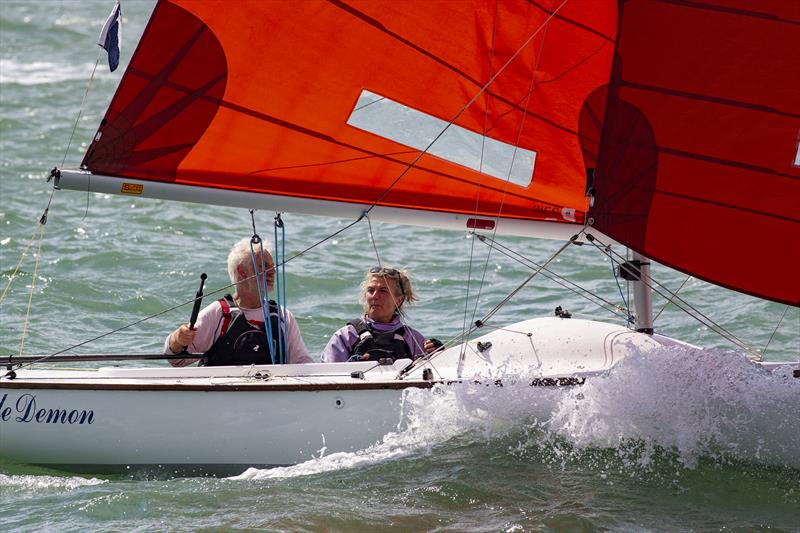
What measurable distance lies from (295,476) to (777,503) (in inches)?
67.6

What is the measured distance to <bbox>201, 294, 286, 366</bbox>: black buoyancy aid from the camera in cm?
475

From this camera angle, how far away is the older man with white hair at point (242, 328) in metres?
4.75

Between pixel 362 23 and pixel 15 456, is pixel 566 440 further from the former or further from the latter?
pixel 15 456

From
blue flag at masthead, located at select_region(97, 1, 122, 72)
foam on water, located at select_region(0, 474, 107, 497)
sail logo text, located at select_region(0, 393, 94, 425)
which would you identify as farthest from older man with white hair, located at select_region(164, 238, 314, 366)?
blue flag at masthead, located at select_region(97, 1, 122, 72)

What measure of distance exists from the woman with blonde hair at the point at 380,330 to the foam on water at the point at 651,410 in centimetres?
57

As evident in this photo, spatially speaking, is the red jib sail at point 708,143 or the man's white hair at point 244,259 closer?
the red jib sail at point 708,143

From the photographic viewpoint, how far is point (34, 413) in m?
4.41

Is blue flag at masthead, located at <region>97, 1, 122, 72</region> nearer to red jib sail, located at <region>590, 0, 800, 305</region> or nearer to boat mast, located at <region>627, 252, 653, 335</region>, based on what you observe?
red jib sail, located at <region>590, 0, 800, 305</region>

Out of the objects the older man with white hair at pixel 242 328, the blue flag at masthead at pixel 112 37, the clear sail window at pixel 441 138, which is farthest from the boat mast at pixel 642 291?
the blue flag at masthead at pixel 112 37

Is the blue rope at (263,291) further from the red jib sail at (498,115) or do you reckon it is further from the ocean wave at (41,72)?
the ocean wave at (41,72)

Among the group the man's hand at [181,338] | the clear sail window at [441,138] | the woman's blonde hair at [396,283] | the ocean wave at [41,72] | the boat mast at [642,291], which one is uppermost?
the ocean wave at [41,72]

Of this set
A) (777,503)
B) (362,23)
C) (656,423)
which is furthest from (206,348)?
(777,503)

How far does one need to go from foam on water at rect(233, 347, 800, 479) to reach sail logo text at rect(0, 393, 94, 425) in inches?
29.3

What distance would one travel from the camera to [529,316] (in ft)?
22.9
